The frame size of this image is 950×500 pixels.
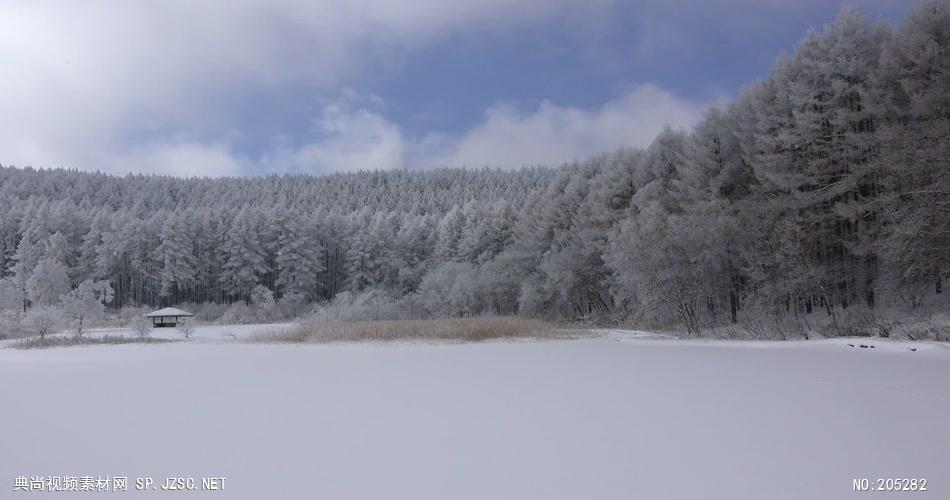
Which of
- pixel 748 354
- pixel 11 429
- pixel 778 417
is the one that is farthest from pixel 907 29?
pixel 11 429

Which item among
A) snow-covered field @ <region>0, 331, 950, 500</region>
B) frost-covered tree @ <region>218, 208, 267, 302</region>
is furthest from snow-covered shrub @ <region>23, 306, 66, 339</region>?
frost-covered tree @ <region>218, 208, 267, 302</region>

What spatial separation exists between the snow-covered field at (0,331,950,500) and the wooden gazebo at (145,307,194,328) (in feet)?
141

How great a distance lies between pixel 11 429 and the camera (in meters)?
6.61

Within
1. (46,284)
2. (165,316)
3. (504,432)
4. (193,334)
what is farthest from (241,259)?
(504,432)

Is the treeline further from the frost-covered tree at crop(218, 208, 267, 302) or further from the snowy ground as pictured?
the snowy ground

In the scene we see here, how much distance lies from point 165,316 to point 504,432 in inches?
2121

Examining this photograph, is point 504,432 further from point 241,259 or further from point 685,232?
point 241,259

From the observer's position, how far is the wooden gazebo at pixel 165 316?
1973 inches

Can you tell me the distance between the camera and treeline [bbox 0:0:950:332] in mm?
20125

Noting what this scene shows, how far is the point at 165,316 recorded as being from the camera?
51000 millimetres

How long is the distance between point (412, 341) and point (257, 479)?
18.9m

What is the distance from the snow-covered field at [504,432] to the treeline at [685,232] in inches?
465

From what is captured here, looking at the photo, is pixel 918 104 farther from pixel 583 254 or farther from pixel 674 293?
pixel 583 254

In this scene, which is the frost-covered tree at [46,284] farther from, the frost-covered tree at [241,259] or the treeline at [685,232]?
the frost-covered tree at [241,259]
